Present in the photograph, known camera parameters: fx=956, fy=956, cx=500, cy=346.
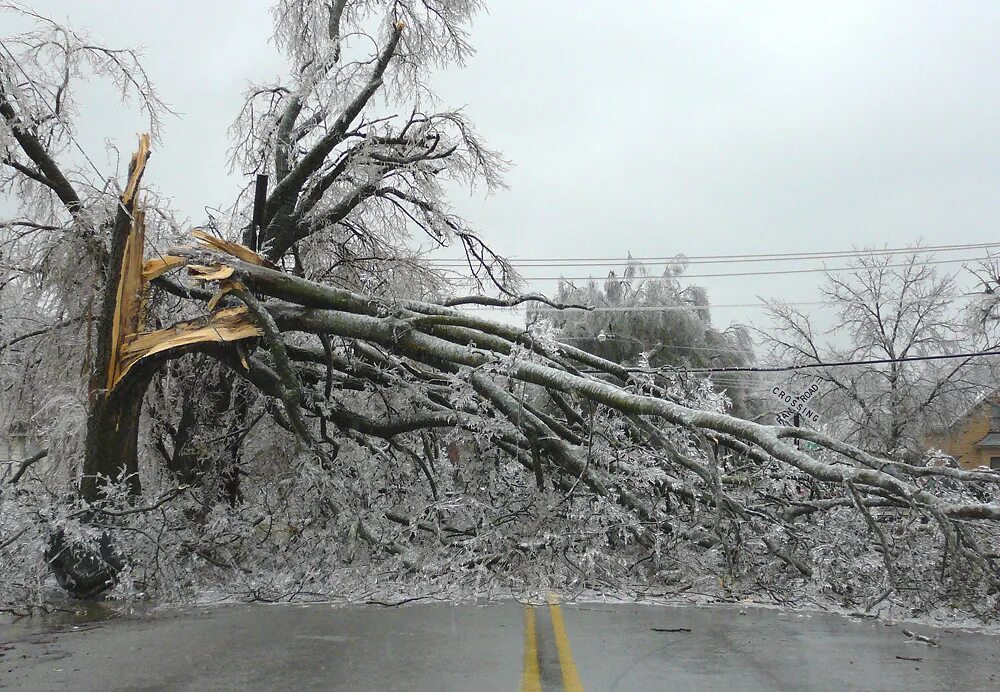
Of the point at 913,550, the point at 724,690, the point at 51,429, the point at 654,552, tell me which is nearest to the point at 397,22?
the point at 51,429

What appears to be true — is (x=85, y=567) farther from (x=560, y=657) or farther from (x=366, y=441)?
(x=560, y=657)

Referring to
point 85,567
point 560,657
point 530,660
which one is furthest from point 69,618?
point 560,657

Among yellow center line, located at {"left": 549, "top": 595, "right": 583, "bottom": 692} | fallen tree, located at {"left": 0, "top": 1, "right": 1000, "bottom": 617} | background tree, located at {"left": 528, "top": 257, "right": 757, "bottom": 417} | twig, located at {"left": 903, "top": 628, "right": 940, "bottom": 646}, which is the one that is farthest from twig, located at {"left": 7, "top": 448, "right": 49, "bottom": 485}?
background tree, located at {"left": 528, "top": 257, "right": 757, "bottom": 417}

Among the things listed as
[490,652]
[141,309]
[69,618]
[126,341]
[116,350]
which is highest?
[141,309]

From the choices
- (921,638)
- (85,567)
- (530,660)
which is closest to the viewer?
(530,660)

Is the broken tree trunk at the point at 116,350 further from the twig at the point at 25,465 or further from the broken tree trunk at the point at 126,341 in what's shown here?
the twig at the point at 25,465

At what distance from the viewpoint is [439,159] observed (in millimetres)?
11922

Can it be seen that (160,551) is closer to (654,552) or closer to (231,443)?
(231,443)

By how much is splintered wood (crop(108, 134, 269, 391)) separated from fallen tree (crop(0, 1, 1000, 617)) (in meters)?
0.03

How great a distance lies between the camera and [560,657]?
6180 mm

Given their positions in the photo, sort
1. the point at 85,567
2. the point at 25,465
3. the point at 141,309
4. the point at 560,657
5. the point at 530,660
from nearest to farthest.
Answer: the point at 530,660 → the point at 560,657 → the point at 85,567 → the point at 141,309 → the point at 25,465

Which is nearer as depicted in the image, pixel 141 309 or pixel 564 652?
pixel 564 652

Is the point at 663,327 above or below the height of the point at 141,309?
above

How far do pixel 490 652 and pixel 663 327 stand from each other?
2593cm
